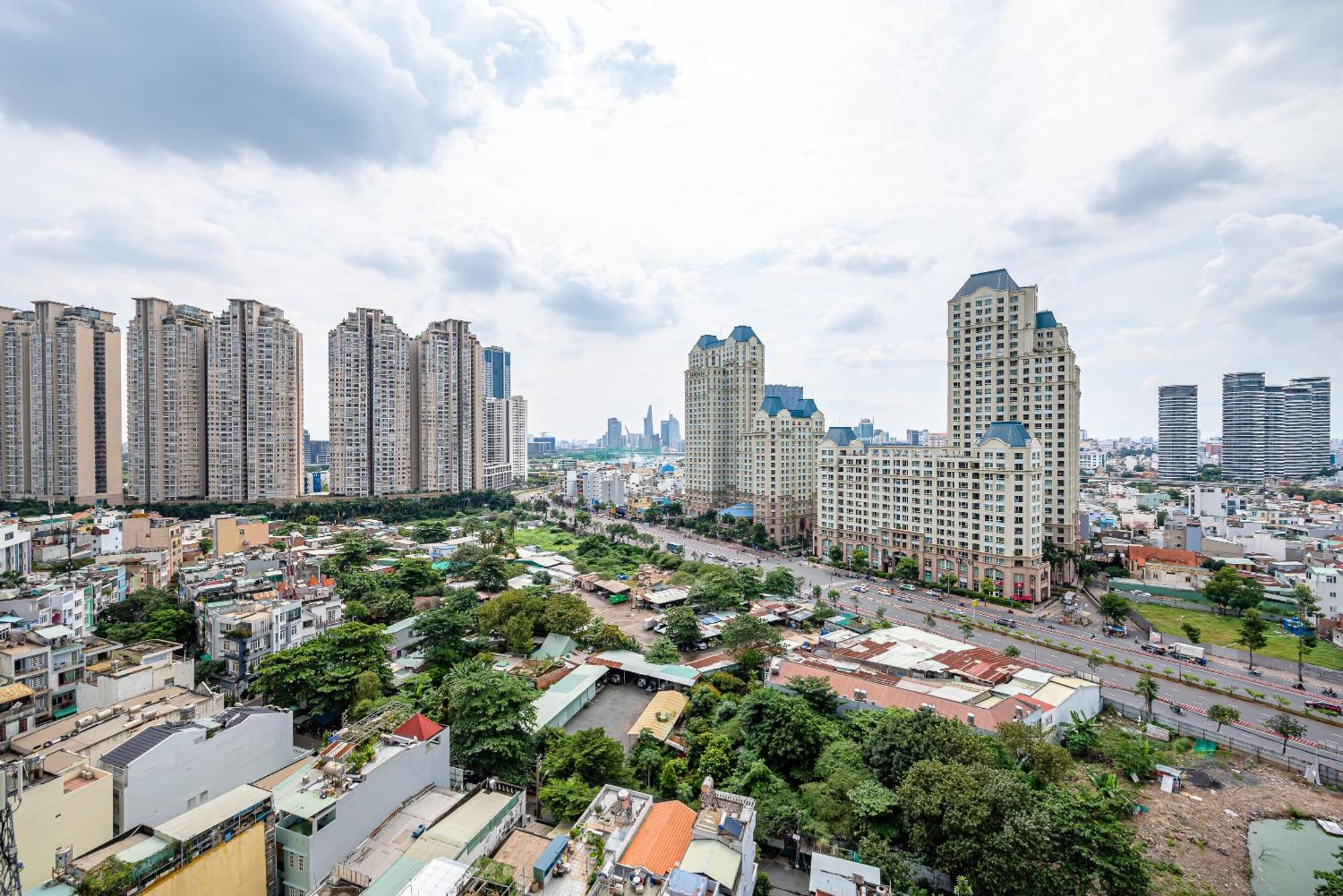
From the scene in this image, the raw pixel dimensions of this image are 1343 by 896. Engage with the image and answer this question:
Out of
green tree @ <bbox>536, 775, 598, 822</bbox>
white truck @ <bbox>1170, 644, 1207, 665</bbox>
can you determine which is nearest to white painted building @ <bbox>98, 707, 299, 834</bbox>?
green tree @ <bbox>536, 775, 598, 822</bbox>

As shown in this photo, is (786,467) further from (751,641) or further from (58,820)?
(58,820)

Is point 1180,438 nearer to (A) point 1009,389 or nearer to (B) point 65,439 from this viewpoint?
(A) point 1009,389

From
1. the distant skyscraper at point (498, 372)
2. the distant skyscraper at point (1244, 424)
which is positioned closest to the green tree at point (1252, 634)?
the distant skyscraper at point (1244, 424)

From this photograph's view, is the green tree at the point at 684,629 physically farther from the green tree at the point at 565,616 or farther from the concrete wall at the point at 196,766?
the concrete wall at the point at 196,766

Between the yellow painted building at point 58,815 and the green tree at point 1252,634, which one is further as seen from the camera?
the green tree at point 1252,634

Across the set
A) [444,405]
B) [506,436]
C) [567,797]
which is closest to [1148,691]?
[567,797]

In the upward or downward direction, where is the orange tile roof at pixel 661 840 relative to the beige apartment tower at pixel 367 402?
downward
